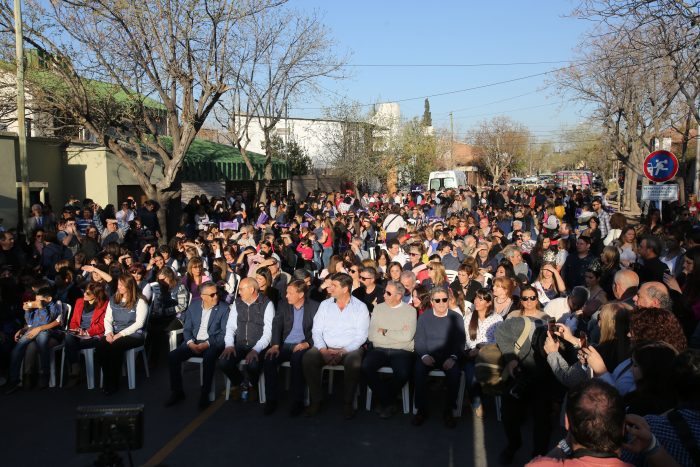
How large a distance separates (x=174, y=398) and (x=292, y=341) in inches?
57.4

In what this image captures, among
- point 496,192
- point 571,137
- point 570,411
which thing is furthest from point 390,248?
point 571,137

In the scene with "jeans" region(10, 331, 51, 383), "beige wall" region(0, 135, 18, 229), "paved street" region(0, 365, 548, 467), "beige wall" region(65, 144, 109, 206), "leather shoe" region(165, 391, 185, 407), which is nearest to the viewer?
Result: "paved street" region(0, 365, 548, 467)

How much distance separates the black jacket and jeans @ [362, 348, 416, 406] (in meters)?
0.90

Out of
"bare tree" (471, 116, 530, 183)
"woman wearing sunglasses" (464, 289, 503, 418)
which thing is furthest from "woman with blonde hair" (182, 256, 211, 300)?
"bare tree" (471, 116, 530, 183)

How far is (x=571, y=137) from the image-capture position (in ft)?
264

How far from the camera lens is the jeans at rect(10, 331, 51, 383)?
26.5 ft

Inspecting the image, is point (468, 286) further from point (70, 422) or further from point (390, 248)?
point (70, 422)

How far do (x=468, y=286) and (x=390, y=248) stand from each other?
300 cm

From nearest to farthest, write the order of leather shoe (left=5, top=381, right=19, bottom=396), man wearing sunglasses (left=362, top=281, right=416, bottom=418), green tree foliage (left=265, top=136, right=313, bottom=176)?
man wearing sunglasses (left=362, top=281, right=416, bottom=418) < leather shoe (left=5, top=381, right=19, bottom=396) < green tree foliage (left=265, top=136, right=313, bottom=176)

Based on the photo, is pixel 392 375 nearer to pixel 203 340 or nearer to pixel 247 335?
pixel 247 335

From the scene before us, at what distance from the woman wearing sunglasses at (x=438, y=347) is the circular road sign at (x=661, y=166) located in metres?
6.76

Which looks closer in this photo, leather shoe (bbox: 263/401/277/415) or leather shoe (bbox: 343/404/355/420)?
leather shoe (bbox: 343/404/355/420)

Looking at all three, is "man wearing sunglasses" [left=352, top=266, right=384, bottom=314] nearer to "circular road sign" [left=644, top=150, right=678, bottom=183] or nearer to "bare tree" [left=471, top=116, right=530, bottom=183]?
"circular road sign" [left=644, top=150, right=678, bottom=183]

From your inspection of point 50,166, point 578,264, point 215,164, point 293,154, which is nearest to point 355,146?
point 293,154
